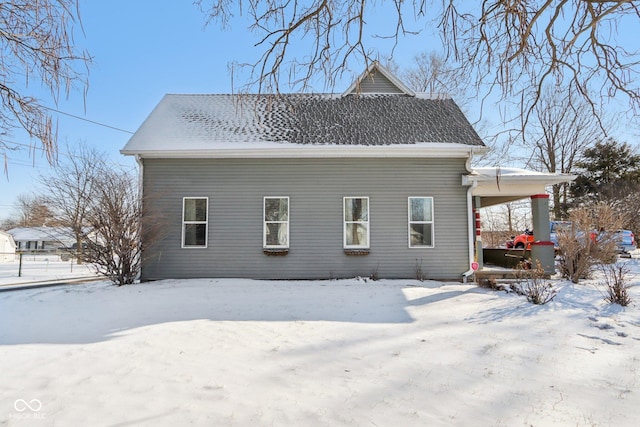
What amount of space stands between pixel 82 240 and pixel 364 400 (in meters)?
8.23

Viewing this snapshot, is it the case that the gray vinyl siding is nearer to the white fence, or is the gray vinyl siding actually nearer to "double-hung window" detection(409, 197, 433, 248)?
"double-hung window" detection(409, 197, 433, 248)

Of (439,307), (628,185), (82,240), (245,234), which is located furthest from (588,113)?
(628,185)

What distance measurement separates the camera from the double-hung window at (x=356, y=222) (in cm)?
971

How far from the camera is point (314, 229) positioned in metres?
9.68

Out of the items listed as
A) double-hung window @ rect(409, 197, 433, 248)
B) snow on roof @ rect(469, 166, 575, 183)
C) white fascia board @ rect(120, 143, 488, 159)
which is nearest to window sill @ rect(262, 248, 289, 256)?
white fascia board @ rect(120, 143, 488, 159)

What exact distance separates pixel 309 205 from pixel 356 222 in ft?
4.47

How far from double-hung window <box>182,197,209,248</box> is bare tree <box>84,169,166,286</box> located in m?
0.72

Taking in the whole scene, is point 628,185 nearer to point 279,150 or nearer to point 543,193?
point 543,193

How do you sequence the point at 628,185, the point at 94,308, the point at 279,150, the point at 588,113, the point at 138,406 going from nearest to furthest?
the point at 138,406 < the point at 588,113 < the point at 94,308 < the point at 279,150 < the point at 628,185

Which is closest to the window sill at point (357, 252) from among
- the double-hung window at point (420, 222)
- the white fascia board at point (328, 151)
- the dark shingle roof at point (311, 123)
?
the double-hung window at point (420, 222)

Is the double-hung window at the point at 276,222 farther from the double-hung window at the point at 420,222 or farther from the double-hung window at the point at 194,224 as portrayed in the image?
the double-hung window at the point at 420,222

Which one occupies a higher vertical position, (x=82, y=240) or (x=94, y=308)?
(x=82, y=240)

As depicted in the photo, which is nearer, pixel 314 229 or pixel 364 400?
pixel 364 400

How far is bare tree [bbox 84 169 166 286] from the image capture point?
27.5 feet
